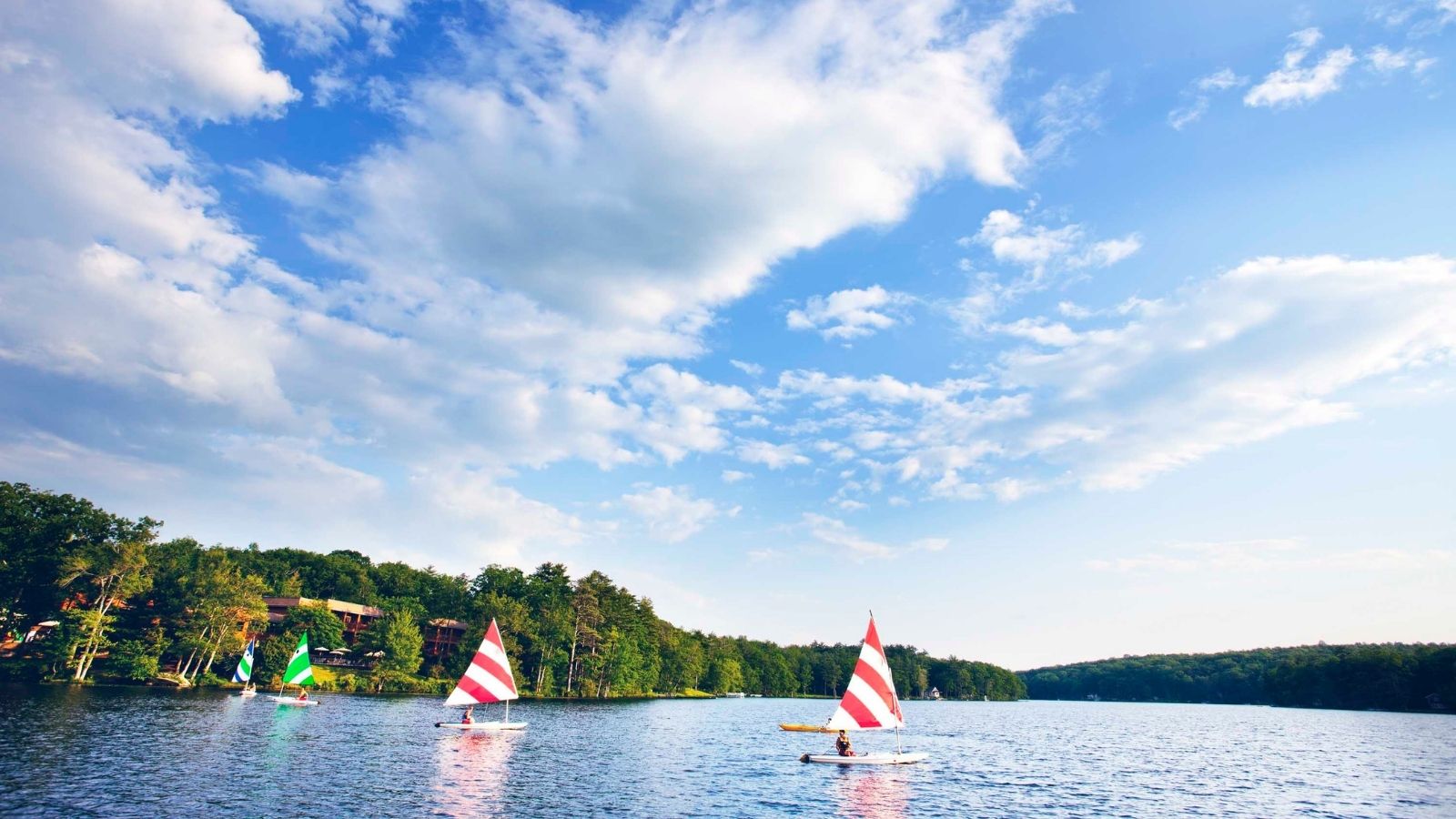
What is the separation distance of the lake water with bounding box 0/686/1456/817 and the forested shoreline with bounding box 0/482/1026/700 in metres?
17.1

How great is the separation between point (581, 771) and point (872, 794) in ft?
59.9

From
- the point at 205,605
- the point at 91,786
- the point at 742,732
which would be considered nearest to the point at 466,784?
the point at 91,786

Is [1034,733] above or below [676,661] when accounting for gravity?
below

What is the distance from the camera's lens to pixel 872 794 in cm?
4319

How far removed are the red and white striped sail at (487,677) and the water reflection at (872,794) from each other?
31.5 meters

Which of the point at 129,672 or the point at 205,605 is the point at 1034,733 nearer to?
the point at 205,605

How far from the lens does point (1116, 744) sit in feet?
291

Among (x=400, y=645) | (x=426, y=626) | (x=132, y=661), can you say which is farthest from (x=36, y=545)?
(x=426, y=626)

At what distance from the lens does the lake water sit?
3425 centimetres

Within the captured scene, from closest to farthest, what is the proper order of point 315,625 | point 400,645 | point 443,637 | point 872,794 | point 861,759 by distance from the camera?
point 872,794 → point 861,759 → point 400,645 → point 315,625 → point 443,637

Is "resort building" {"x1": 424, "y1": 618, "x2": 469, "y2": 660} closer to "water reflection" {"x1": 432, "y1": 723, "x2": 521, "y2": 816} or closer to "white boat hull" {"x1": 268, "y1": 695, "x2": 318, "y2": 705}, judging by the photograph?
"white boat hull" {"x1": 268, "y1": 695, "x2": 318, "y2": 705}

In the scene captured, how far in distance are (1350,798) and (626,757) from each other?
4864cm

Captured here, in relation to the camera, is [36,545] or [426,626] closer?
[36,545]

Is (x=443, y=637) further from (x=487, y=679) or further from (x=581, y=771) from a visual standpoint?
(x=581, y=771)
